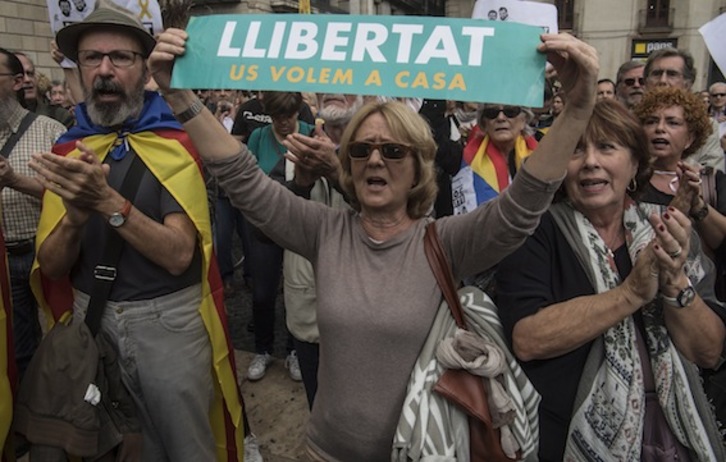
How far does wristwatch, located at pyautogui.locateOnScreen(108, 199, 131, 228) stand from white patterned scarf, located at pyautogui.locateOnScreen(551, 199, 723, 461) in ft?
4.83

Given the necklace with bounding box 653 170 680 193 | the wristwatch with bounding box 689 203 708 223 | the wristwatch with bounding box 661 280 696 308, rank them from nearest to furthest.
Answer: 1. the wristwatch with bounding box 661 280 696 308
2. the wristwatch with bounding box 689 203 708 223
3. the necklace with bounding box 653 170 680 193

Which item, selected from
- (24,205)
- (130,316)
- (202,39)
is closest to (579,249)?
(202,39)

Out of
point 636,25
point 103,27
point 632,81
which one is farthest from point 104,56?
point 636,25

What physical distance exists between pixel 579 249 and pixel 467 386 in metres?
0.56

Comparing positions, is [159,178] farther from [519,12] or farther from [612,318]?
[519,12]

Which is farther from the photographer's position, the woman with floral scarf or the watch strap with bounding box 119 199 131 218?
the watch strap with bounding box 119 199 131 218

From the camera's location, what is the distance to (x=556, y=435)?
174 cm

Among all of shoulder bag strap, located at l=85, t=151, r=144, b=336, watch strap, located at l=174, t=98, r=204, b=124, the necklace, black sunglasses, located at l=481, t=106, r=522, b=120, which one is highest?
black sunglasses, located at l=481, t=106, r=522, b=120

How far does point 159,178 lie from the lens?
210 cm

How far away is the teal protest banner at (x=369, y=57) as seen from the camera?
55.5 inches

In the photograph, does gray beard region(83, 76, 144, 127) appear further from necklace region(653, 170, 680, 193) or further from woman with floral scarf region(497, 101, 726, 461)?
necklace region(653, 170, 680, 193)

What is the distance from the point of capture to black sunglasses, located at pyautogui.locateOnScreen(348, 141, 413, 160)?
1.67 meters

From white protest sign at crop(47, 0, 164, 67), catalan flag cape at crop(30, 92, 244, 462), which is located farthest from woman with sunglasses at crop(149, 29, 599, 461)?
white protest sign at crop(47, 0, 164, 67)

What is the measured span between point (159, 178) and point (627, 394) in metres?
1.73
